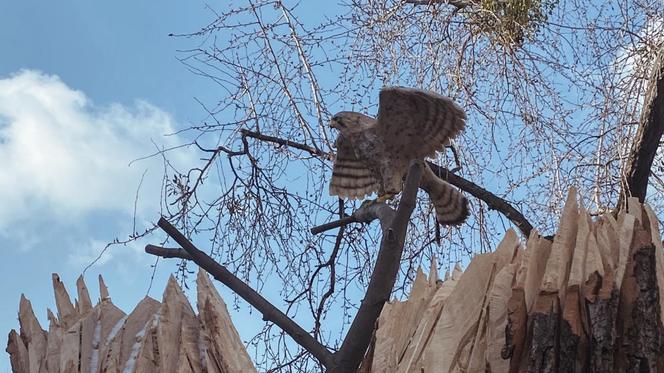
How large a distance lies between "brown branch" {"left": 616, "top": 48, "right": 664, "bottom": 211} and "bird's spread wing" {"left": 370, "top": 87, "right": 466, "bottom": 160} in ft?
2.23

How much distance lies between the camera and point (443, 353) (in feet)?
6.02

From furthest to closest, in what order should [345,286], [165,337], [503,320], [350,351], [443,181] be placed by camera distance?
[345,286] < [443,181] < [350,351] < [165,337] < [503,320]

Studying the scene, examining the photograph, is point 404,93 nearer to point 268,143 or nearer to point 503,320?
point 268,143

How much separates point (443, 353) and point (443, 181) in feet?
5.42

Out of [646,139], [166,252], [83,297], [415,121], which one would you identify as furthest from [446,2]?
[83,297]

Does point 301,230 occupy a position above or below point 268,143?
below

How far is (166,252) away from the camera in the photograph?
9.82ft

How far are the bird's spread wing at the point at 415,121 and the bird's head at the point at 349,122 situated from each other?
52 mm

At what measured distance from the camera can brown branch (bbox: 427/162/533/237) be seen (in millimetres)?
3705

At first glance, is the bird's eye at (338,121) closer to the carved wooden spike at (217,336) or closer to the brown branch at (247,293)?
the brown branch at (247,293)

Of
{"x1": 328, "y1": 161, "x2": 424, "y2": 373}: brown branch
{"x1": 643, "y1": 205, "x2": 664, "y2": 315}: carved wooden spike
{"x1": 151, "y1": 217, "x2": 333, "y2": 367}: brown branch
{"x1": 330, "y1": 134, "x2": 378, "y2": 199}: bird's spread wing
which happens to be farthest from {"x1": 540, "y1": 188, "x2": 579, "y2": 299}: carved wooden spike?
{"x1": 330, "y1": 134, "x2": 378, "y2": 199}: bird's spread wing

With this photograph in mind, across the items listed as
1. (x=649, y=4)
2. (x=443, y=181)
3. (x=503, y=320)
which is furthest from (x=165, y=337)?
(x=649, y=4)

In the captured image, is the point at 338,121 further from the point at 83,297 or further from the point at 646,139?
the point at 83,297

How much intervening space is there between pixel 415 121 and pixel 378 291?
3.76 ft
